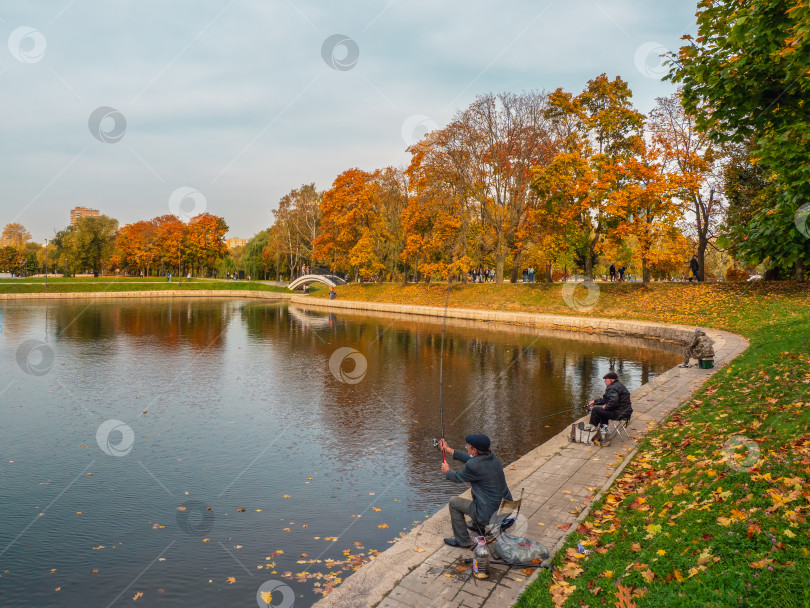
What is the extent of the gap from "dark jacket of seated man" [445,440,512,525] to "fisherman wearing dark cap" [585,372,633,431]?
5.52m

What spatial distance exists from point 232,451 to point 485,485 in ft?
25.2

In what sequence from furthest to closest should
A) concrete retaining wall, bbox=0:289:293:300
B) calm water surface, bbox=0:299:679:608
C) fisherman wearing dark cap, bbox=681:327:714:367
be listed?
concrete retaining wall, bbox=0:289:293:300 < fisherman wearing dark cap, bbox=681:327:714:367 < calm water surface, bbox=0:299:679:608

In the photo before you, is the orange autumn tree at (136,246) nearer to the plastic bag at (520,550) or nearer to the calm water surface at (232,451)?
the calm water surface at (232,451)

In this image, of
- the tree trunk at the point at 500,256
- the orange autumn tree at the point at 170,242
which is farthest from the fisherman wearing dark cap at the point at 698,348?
the orange autumn tree at the point at 170,242

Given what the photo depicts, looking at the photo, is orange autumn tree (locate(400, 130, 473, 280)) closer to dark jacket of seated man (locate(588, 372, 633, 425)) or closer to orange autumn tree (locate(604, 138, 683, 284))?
orange autumn tree (locate(604, 138, 683, 284))

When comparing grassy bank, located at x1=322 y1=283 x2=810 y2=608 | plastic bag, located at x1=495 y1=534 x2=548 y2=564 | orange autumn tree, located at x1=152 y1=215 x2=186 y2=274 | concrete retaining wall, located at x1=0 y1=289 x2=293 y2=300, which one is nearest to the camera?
grassy bank, located at x1=322 y1=283 x2=810 y2=608

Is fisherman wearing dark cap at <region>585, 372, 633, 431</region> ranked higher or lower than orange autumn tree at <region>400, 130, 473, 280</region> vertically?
lower

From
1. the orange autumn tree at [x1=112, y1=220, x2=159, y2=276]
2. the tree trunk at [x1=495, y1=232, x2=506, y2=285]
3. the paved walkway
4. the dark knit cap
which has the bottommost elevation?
the paved walkway

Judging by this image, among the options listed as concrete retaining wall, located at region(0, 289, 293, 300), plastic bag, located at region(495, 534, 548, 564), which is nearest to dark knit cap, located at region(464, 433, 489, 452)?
plastic bag, located at region(495, 534, 548, 564)

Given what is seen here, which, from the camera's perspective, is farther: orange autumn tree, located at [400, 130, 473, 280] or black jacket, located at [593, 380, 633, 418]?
orange autumn tree, located at [400, 130, 473, 280]

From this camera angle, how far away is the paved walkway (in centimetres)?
616

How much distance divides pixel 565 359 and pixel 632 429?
12.8m

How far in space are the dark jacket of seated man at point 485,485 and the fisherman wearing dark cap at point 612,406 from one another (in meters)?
5.52

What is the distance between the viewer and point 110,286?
81.0 m
